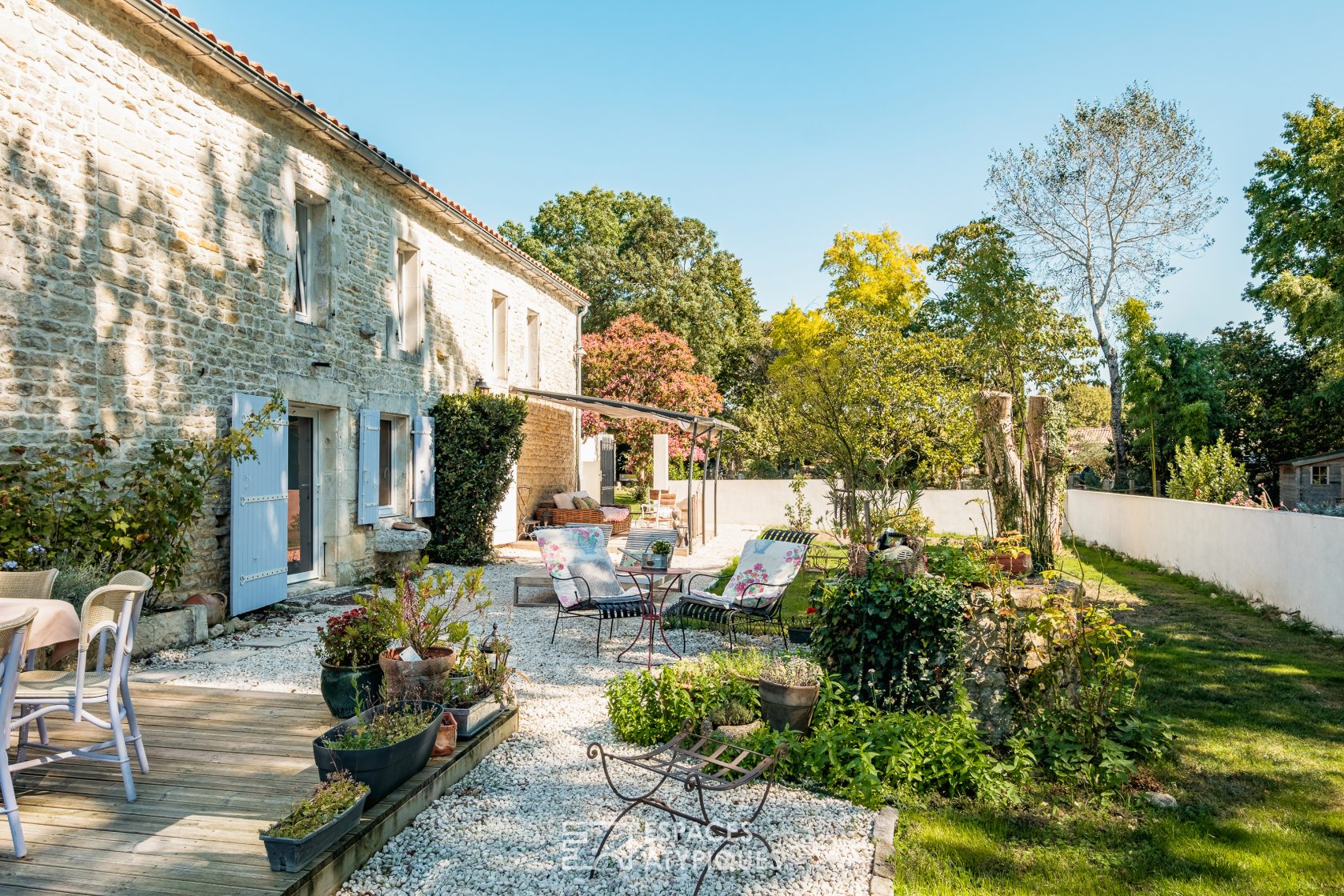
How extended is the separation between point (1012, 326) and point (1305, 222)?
6842mm

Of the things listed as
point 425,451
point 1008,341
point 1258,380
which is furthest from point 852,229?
point 425,451

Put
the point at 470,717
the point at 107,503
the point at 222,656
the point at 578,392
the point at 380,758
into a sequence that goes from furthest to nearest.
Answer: the point at 578,392 < the point at 222,656 < the point at 107,503 < the point at 470,717 < the point at 380,758

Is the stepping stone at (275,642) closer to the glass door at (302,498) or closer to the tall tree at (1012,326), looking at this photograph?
the glass door at (302,498)

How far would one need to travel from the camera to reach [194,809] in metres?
2.90

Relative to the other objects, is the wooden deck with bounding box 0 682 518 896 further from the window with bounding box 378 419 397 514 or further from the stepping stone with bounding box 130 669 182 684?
the window with bounding box 378 419 397 514

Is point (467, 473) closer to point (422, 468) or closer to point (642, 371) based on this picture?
point (422, 468)

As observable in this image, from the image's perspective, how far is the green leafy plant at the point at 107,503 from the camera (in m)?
4.96

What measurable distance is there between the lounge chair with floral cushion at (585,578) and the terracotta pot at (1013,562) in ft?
8.82

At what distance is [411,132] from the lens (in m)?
10.9

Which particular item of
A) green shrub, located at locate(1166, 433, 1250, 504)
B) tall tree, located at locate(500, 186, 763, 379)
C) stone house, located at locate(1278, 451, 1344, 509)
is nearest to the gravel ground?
green shrub, located at locate(1166, 433, 1250, 504)

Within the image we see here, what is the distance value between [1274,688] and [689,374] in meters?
17.8

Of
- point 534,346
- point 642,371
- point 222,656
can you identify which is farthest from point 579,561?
point 642,371

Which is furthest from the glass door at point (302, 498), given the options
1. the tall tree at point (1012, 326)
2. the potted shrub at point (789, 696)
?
the tall tree at point (1012, 326)

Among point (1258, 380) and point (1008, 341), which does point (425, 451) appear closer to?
point (1008, 341)
